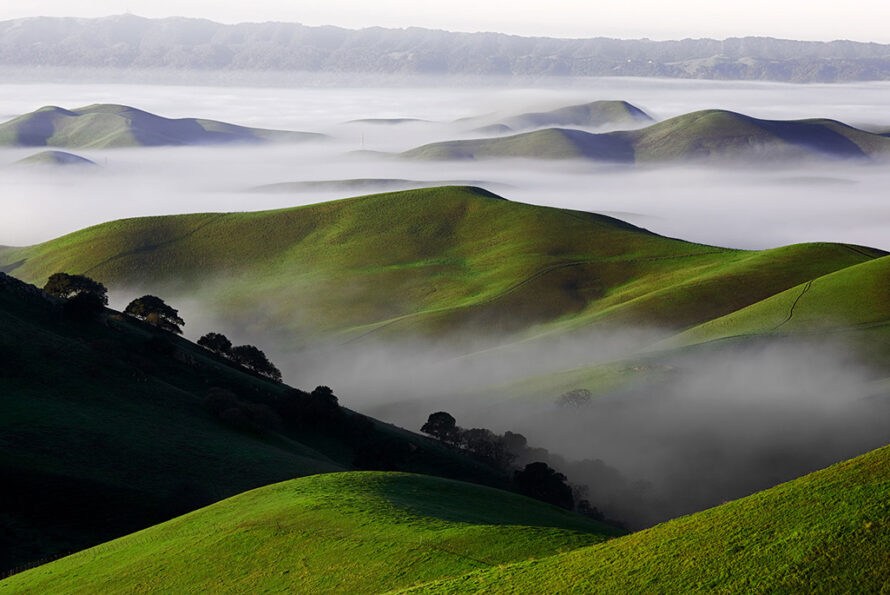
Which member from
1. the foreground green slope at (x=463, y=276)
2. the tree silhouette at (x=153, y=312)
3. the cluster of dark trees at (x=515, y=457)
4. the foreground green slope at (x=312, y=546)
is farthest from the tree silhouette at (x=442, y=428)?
the foreground green slope at (x=463, y=276)

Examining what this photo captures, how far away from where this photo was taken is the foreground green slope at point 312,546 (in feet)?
111

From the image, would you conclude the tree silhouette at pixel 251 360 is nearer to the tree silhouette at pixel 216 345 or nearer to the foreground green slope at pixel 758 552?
the tree silhouette at pixel 216 345

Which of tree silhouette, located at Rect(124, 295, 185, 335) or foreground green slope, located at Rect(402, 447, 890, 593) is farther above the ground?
tree silhouette, located at Rect(124, 295, 185, 335)

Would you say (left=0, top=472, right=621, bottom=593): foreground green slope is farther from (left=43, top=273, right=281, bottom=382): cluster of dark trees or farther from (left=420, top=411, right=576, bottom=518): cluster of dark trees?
(left=43, top=273, right=281, bottom=382): cluster of dark trees

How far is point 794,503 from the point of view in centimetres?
2553

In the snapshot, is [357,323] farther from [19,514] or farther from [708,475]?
[19,514]

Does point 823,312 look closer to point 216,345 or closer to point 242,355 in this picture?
point 242,355

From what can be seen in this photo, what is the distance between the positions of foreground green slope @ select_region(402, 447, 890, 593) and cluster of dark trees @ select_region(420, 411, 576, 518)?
47583 mm

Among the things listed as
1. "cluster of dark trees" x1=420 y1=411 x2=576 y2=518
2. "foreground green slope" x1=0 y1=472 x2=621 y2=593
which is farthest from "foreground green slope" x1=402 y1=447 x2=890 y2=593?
"cluster of dark trees" x1=420 y1=411 x2=576 y2=518

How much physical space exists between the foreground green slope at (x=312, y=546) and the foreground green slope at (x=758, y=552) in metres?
5.24

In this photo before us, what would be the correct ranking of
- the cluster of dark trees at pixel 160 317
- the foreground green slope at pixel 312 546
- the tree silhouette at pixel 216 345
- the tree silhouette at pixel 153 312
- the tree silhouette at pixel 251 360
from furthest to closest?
1. the tree silhouette at pixel 216 345
2. the tree silhouette at pixel 153 312
3. the tree silhouette at pixel 251 360
4. the cluster of dark trees at pixel 160 317
5. the foreground green slope at pixel 312 546

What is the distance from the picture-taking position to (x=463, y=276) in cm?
18012

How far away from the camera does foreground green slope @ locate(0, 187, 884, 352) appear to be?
148750mm

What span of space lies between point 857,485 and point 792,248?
149 metres
